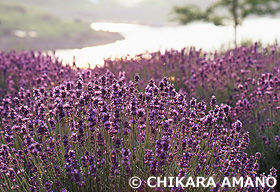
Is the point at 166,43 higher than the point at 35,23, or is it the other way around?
the point at 35,23

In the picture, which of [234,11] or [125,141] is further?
[234,11]

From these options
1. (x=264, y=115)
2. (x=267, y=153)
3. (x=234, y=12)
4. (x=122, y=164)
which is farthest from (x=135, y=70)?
(x=234, y=12)

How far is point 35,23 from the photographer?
32.2 m

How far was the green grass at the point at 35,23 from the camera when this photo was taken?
28406mm

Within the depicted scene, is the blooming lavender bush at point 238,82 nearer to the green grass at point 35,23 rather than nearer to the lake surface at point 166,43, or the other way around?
the lake surface at point 166,43

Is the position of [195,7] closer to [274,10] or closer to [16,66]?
[274,10]

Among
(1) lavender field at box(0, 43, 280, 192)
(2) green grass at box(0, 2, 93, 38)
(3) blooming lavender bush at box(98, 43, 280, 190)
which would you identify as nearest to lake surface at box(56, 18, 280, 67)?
(3) blooming lavender bush at box(98, 43, 280, 190)

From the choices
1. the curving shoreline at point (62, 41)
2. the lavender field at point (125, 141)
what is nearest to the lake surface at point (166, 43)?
the curving shoreline at point (62, 41)

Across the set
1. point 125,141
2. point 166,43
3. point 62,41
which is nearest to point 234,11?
point 166,43

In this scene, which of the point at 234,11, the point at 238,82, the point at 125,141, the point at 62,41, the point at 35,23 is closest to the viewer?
the point at 125,141

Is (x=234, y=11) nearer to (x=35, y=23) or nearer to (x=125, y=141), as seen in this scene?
(x=125, y=141)

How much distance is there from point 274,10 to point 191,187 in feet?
36.4

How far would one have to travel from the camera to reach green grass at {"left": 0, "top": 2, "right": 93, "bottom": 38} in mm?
28406

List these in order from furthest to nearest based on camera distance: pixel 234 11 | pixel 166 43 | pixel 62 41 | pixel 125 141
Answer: pixel 62 41
pixel 234 11
pixel 166 43
pixel 125 141
